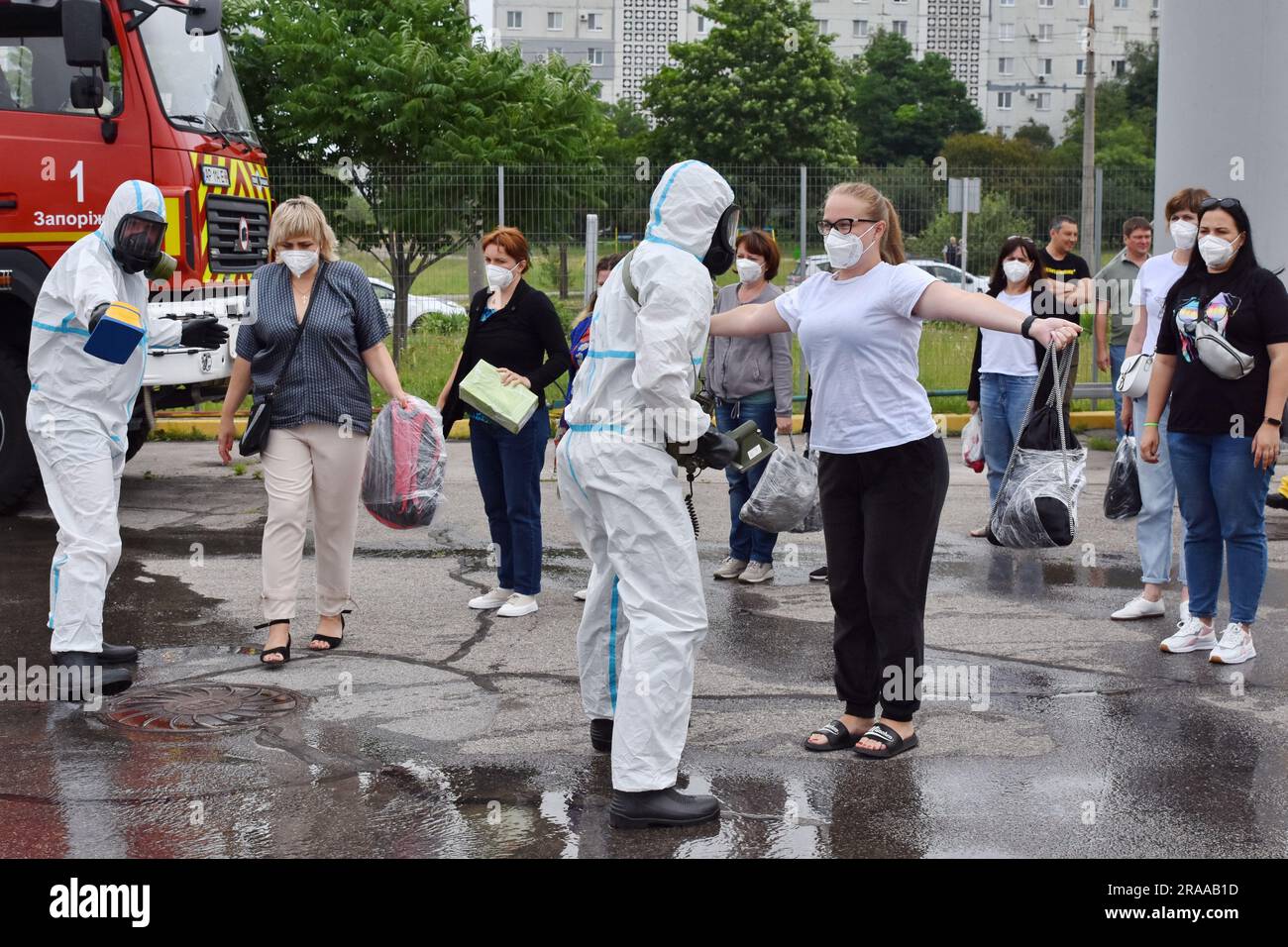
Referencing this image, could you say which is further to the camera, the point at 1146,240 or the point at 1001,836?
the point at 1146,240

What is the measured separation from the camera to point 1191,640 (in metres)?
6.51

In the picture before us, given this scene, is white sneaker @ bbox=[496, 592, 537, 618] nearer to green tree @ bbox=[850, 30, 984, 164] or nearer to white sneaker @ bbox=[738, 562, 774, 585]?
white sneaker @ bbox=[738, 562, 774, 585]

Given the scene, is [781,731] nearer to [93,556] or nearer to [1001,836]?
[1001,836]

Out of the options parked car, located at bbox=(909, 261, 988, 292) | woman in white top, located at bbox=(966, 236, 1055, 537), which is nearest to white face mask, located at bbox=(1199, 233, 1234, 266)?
woman in white top, located at bbox=(966, 236, 1055, 537)

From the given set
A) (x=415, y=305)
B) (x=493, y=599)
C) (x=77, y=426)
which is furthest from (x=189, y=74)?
(x=415, y=305)

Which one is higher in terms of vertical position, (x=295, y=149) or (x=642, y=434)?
(x=295, y=149)

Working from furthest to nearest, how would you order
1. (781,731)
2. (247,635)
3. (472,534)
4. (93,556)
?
(472,534)
(247,635)
(93,556)
(781,731)

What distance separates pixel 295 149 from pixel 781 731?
46.0 feet

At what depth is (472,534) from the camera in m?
9.40

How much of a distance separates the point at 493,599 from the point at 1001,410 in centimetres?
330

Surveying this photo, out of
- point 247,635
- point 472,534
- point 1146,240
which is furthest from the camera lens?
point 1146,240

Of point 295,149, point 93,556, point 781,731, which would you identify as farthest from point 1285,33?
point 295,149

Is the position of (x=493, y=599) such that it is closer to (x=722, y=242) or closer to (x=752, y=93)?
(x=722, y=242)
